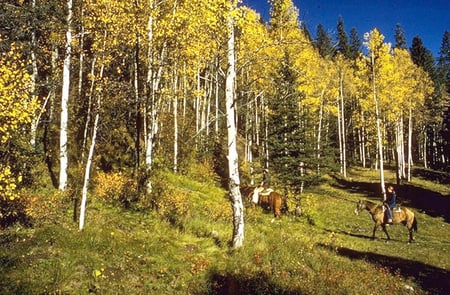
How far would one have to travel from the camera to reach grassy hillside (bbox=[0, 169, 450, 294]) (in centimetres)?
1023

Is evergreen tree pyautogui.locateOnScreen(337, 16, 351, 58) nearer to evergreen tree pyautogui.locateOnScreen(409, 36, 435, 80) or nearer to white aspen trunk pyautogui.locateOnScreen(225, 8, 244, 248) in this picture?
evergreen tree pyautogui.locateOnScreen(409, 36, 435, 80)

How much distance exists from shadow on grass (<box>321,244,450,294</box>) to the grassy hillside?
0.14ft

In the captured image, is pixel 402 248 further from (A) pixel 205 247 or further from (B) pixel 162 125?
(B) pixel 162 125

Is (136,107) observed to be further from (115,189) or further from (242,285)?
(242,285)

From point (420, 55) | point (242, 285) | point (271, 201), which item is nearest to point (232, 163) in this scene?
point (242, 285)

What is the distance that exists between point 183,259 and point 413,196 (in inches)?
1163

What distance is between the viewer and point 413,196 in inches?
1398

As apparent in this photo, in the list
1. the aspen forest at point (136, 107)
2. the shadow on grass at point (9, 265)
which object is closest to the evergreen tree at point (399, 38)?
the aspen forest at point (136, 107)

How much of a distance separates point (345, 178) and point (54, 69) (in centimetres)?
3136

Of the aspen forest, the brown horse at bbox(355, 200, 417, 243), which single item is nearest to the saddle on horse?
the aspen forest

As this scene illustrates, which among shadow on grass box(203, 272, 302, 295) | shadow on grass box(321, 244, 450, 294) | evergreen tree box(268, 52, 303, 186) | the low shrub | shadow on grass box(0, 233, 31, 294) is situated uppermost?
evergreen tree box(268, 52, 303, 186)

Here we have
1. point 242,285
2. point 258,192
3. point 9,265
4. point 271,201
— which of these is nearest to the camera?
point 9,265

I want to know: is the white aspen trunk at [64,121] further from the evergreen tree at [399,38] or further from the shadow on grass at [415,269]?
the evergreen tree at [399,38]

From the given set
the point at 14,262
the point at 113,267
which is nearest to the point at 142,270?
the point at 113,267
